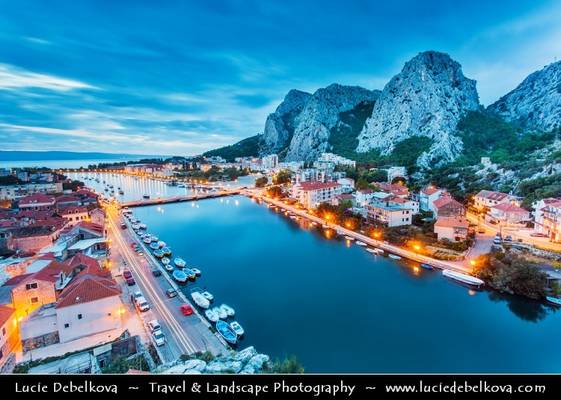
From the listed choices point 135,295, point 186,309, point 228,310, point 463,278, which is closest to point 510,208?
point 463,278

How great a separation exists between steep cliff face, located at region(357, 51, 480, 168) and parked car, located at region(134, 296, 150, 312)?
37.9 metres

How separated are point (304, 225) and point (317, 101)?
4624cm

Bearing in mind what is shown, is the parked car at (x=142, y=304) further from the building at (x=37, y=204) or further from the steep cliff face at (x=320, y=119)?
the steep cliff face at (x=320, y=119)

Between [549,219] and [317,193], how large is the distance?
50.7 ft

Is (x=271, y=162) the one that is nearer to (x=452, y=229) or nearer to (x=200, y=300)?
(x=452, y=229)

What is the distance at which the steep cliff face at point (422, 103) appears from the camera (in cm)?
4078

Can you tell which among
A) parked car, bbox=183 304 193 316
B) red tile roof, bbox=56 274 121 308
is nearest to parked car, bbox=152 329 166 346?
parked car, bbox=183 304 193 316

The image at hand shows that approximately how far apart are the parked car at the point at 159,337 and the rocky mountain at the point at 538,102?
45021mm

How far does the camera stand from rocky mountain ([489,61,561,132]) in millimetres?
35938

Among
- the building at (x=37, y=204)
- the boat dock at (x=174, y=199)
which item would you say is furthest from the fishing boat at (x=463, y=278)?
the boat dock at (x=174, y=199)

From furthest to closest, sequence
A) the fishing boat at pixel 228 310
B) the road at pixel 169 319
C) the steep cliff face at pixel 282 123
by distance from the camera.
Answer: the steep cliff face at pixel 282 123 → the fishing boat at pixel 228 310 → the road at pixel 169 319

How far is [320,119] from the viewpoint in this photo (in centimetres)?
5866
